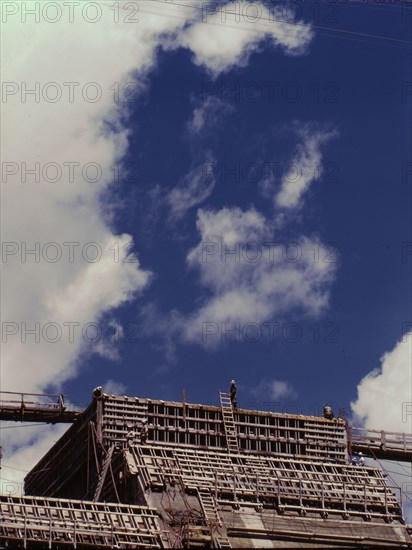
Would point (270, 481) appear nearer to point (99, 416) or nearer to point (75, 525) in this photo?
point (99, 416)

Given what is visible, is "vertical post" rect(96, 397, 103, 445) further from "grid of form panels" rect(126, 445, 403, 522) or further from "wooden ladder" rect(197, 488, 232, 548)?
"wooden ladder" rect(197, 488, 232, 548)

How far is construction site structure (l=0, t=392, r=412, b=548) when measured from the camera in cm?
6169

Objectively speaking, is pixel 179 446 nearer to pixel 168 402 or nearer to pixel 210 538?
pixel 168 402

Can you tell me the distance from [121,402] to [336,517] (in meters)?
15.1

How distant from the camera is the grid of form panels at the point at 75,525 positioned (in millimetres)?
58594

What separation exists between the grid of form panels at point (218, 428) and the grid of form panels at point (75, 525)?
11.9 metres

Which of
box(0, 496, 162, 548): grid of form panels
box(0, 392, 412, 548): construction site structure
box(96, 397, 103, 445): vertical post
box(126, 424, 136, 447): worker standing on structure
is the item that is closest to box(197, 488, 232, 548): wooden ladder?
box(0, 392, 412, 548): construction site structure

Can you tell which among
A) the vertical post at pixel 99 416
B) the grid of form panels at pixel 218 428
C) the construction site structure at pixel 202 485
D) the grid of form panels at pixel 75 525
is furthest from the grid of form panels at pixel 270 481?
the grid of form panels at pixel 75 525

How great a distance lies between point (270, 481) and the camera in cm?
7194

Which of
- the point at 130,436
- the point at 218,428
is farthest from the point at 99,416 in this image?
the point at 218,428

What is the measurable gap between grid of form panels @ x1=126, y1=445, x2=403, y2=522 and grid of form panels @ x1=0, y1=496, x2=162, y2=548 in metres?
4.62

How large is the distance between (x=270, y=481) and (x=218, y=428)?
7.64m

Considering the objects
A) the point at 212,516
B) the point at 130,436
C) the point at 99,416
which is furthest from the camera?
the point at 99,416

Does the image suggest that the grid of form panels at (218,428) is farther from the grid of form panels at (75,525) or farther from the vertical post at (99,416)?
the grid of form panels at (75,525)
